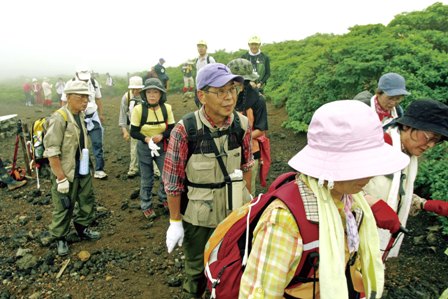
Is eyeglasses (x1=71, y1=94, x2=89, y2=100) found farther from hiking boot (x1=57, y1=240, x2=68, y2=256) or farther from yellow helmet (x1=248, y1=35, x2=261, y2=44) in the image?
yellow helmet (x1=248, y1=35, x2=261, y2=44)

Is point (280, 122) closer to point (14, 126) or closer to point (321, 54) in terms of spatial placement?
point (321, 54)

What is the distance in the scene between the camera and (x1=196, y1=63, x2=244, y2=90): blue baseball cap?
282 cm

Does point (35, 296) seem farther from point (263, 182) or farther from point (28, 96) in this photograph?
point (28, 96)

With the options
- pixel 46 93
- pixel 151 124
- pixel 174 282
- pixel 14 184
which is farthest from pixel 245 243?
pixel 46 93

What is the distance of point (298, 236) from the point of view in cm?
161

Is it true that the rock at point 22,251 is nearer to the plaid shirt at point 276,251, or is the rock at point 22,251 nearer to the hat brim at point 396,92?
the plaid shirt at point 276,251

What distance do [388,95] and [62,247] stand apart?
16.3ft

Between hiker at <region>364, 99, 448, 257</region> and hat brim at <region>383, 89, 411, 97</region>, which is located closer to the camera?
hiker at <region>364, 99, 448, 257</region>

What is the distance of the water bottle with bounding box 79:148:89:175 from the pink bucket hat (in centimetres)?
393

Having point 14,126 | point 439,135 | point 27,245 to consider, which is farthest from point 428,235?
point 14,126

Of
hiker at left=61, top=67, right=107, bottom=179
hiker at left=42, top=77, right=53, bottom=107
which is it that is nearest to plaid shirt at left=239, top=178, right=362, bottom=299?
hiker at left=61, top=67, right=107, bottom=179

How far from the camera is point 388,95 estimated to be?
4398 mm

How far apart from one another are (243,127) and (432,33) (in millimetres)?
8303

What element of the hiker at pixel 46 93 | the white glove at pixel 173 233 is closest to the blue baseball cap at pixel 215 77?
the white glove at pixel 173 233
